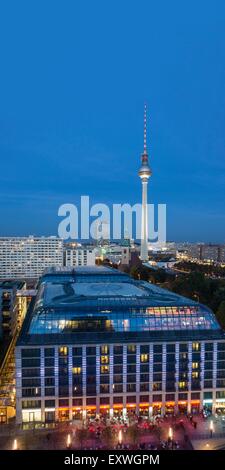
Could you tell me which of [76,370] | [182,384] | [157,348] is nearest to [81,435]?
[76,370]

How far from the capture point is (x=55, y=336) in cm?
3641

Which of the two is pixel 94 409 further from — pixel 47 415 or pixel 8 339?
pixel 8 339

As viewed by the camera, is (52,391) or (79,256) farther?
(79,256)

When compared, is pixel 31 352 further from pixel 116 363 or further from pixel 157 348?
pixel 157 348

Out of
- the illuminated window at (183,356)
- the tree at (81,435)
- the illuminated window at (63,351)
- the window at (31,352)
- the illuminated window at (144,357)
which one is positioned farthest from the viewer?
the illuminated window at (183,356)

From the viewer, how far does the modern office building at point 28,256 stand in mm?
142000

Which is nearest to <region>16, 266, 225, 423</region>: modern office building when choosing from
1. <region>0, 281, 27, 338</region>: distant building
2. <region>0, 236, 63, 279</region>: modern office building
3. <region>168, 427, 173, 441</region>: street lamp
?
<region>168, 427, 173, 441</region>: street lamp

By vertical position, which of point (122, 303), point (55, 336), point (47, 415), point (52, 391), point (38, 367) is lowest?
point (47, 415)

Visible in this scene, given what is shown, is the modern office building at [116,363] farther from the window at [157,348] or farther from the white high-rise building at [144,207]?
the white high-rise building at [144,207]

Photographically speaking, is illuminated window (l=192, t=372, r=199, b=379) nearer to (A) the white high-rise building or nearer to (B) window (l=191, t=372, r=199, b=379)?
(B) window (l=191, t=372, r=199, b=379)

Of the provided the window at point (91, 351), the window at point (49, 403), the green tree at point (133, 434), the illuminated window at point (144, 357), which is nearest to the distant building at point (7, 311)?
the window at point (49, 403)

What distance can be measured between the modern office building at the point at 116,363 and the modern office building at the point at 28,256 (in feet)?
349
